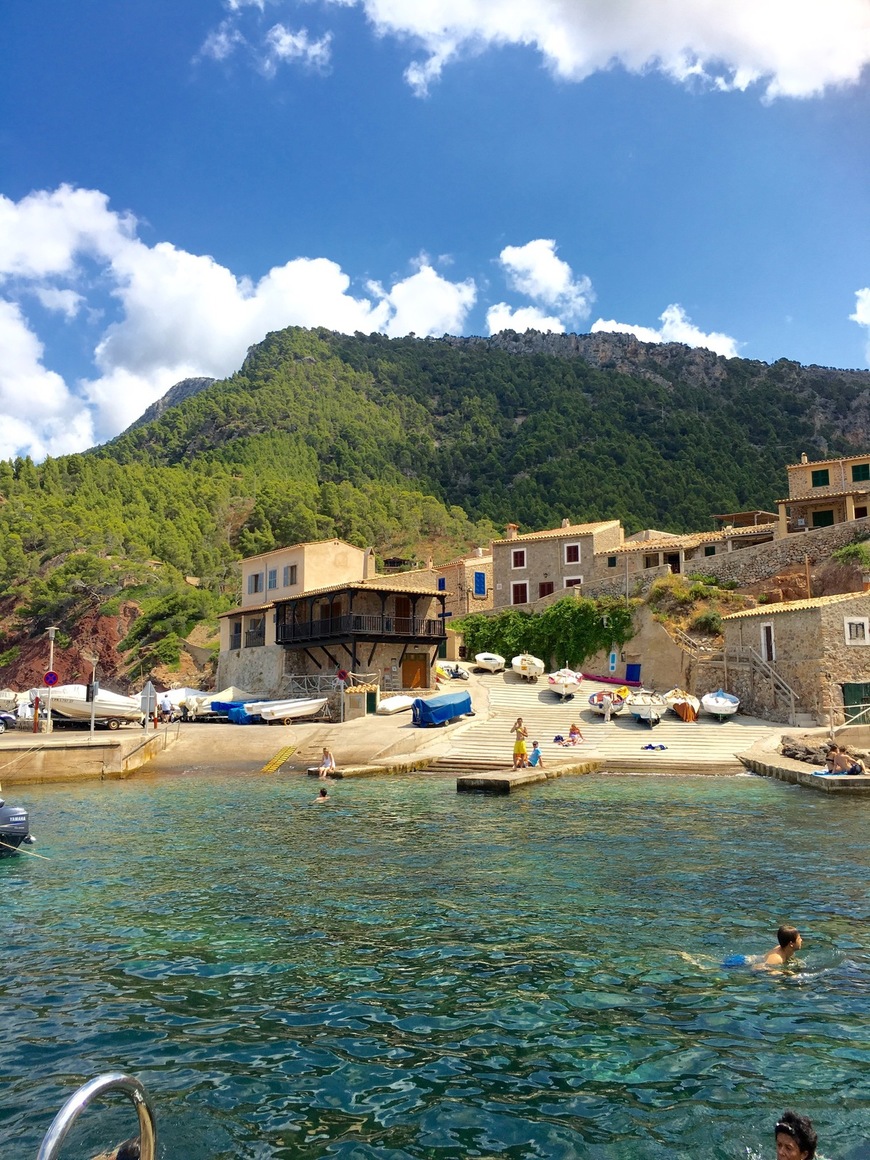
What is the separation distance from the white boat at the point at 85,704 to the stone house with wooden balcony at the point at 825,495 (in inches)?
1501

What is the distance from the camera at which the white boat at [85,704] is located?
36719 mm

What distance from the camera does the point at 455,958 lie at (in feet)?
31.7

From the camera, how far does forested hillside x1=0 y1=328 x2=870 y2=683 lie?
81.5 metres

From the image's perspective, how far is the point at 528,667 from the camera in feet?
145

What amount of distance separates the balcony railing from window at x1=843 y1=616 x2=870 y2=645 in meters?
19.3

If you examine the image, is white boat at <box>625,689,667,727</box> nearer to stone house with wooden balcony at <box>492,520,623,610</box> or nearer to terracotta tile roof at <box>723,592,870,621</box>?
terracotta tile roof at <box>723,592,870,621</box>

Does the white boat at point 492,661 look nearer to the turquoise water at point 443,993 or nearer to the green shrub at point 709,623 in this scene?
the green shrub at point 709,623

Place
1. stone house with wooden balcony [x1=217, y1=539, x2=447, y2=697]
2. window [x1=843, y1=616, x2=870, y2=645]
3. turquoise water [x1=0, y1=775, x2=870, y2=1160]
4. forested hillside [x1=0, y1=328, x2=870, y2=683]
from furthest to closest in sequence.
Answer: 1. forested hillside [x1=0, y1=328, x2=870, y2=683]
2. stone house with wooden balcony [x1=217, y1=539, x2=447, y2=697]
3. window [x1=843, y1=616, x2=870, y2=645]
4. turquoise water [x1=0, y1=775, x2=870, y2=1160]

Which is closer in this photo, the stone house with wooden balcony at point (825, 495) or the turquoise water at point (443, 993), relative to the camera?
the turquoise water at point (443, 993)

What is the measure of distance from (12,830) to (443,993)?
11.2 m

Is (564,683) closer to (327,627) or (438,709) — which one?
(438,709)

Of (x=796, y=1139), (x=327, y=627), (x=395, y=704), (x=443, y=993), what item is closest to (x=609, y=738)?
(x=395, y=704)

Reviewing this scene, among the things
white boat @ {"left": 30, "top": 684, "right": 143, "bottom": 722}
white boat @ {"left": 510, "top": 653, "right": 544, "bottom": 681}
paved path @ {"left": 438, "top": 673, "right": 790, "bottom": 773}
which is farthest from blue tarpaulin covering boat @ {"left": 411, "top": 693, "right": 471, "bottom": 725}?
white boat @ {"left": 30, "top": 684, "right": 143, "bottom": 722}

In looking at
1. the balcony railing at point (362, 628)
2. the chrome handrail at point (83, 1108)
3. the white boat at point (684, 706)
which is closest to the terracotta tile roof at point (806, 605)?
the white boat at point (684, 706)
